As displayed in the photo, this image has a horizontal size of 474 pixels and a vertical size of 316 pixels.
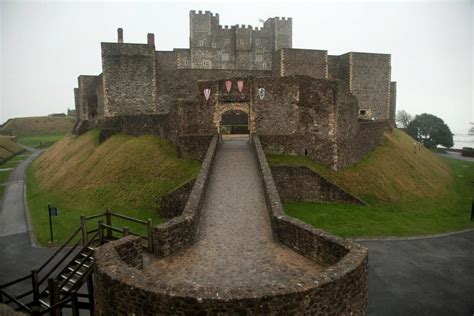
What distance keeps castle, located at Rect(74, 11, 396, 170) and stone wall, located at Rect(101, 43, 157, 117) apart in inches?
3.2

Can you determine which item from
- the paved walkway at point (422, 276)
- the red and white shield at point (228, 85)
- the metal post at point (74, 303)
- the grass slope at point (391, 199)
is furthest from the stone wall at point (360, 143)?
the metal post at point (74, 303)

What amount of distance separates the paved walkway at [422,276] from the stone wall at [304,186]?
15.5 feet

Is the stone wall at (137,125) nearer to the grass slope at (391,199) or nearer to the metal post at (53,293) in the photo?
the grass slope at (391,199)

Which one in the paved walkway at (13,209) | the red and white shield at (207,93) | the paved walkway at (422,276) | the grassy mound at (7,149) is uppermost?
the red and white shield at (207,93)

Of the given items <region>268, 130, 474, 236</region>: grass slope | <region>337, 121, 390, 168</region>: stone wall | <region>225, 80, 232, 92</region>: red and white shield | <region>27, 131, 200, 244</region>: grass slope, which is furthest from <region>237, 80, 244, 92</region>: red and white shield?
<region>337, 121, 390, 168</region>: stone wall

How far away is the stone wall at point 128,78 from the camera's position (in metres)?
30.1

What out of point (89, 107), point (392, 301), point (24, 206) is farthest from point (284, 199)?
point (89, 107)

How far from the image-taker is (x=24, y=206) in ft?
72.8

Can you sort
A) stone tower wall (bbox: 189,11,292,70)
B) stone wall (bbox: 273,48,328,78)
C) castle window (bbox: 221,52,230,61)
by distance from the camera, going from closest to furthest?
stone wall (bbox: 273,48,328,78)
stone tower wall (bbox: 189,11,292,70)
castle window (bbox: 221,52,230,61)

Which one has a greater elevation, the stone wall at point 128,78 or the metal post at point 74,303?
the stone wall at point 128,78

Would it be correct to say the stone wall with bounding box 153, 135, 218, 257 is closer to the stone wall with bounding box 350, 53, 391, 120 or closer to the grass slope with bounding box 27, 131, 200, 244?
the grass slope with bounding box 27, 131, 200, 244

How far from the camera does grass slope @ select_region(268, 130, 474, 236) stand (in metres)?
16.8

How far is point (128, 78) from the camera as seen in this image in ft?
100

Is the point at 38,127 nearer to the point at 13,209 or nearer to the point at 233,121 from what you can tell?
the point at 233,121
